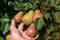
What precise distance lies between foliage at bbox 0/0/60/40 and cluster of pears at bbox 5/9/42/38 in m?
0.04

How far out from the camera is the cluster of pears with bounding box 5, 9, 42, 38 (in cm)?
169

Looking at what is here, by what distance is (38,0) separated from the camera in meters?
1.74

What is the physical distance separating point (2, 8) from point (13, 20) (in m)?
0.17

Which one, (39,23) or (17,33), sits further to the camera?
(17,33)

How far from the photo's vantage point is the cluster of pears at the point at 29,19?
Result: 169 centimetres

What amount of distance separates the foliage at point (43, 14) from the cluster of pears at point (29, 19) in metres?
0.04

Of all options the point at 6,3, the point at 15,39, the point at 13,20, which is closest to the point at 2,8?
the point at 6,3

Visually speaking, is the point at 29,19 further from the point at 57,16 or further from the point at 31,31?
the point at 57,16

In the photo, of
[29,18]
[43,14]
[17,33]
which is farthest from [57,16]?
[17,33]

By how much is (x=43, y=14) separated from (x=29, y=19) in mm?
119

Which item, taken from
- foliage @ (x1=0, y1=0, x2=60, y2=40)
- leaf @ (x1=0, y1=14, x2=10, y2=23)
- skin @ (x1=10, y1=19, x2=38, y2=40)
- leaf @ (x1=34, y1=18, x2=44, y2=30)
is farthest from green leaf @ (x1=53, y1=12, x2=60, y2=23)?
leaf @ (x1=0, y1=14, x2=10, y2=23)

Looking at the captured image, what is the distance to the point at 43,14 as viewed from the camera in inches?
66.7

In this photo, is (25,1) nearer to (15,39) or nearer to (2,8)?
(2,8)

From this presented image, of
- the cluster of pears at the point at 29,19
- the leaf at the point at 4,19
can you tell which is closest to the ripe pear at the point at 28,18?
the cluster of pears at the point at 29,19
